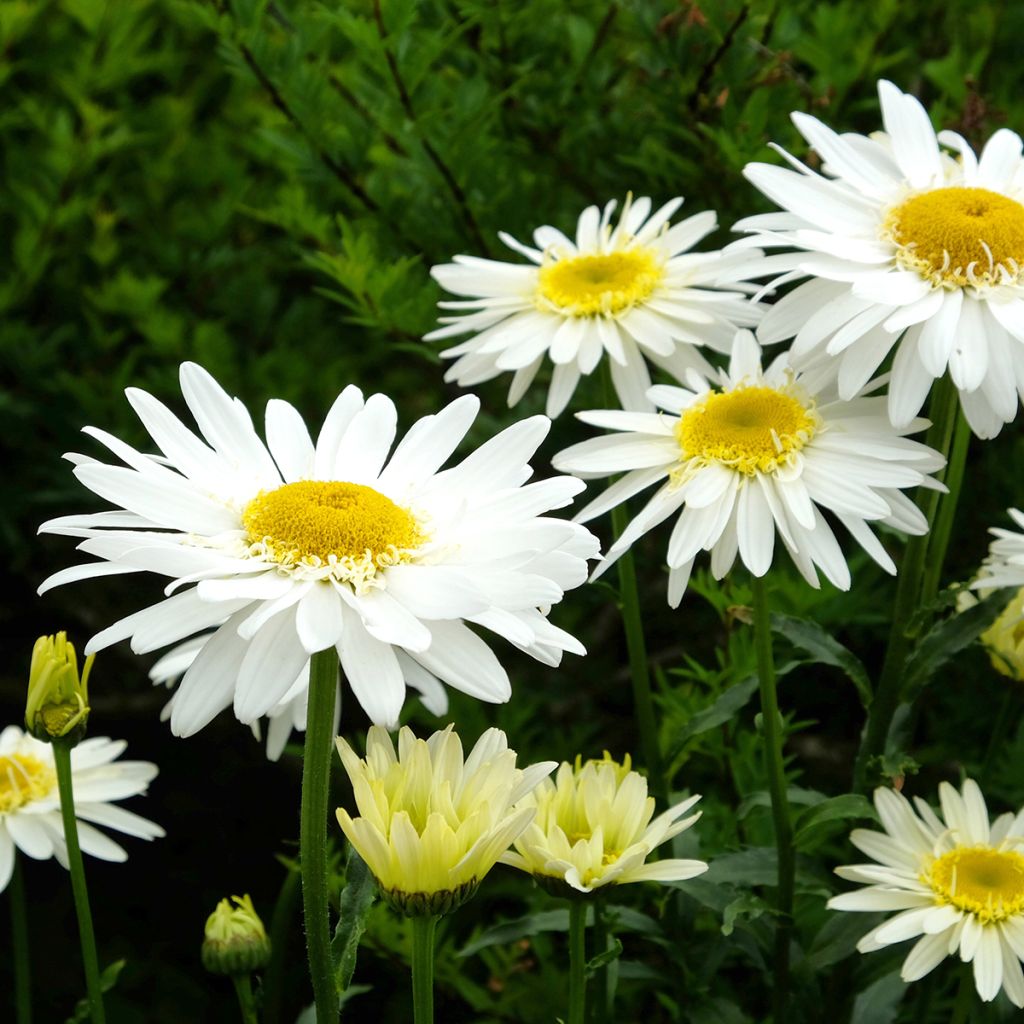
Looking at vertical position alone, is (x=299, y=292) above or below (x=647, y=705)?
above

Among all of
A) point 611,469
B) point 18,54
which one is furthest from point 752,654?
point 18,54

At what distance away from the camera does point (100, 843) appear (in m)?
1.00

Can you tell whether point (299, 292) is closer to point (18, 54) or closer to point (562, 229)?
point (18, 54)

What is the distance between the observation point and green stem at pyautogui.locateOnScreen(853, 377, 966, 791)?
0.88 m

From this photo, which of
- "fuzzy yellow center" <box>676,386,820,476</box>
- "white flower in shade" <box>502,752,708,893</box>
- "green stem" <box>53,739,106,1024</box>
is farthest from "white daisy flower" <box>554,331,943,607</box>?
"green stem" <box>53,739,106,1024</box>

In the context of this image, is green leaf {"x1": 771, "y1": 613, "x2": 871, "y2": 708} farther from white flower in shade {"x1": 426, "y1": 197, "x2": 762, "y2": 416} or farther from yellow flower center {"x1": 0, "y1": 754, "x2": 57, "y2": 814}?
yellow flower center {"x1": 0, "y1": 754, "x2": 57, "y2": 814}

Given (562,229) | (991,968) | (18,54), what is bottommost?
(991,968)

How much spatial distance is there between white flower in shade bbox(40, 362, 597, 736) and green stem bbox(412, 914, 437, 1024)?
12 centimetres

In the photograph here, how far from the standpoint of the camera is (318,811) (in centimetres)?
65

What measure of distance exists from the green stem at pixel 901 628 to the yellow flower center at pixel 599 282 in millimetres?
237

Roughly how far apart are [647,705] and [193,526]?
409 mm

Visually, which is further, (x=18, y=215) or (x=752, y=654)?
(x=18, y=215)

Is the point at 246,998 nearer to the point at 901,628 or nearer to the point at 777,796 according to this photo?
the point at 777,796

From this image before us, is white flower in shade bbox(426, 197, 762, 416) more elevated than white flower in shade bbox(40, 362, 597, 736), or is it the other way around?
white flower in shade bbox(426, 197, 762, 416)
